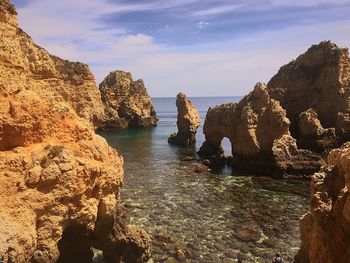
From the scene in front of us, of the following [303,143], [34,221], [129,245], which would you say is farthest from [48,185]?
[303,143]

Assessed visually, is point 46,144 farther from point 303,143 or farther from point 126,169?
point 303,143

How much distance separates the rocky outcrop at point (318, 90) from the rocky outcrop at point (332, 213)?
128 feet

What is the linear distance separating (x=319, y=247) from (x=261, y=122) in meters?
36.0

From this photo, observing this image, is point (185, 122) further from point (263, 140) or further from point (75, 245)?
point (75, 245)

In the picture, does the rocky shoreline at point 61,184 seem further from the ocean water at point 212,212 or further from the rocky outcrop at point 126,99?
the rocky outcrop at point 126,99

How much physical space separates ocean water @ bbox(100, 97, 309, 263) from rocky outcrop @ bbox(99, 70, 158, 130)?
167 ft

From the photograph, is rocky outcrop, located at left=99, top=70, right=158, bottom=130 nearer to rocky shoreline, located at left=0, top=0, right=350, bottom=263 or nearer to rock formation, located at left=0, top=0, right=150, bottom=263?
rocky shoreline, located at left=0, top=0, right=350, bottom=263

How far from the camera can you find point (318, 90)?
6131cm

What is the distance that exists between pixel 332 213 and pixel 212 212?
19.4 m

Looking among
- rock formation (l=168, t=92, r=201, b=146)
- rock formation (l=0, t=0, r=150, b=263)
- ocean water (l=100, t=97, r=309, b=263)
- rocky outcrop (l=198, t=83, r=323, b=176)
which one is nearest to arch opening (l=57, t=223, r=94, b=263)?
rock formation (l=0, t=0, r=150, b=263)

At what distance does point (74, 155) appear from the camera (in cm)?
1714

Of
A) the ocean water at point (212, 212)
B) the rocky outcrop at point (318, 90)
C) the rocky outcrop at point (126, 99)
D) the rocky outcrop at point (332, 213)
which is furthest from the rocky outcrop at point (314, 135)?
the rocky outcrop at point (126, 99)

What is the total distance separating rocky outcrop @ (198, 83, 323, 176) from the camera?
146 ft

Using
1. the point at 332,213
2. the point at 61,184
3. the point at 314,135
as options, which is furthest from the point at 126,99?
the point at 332,213
